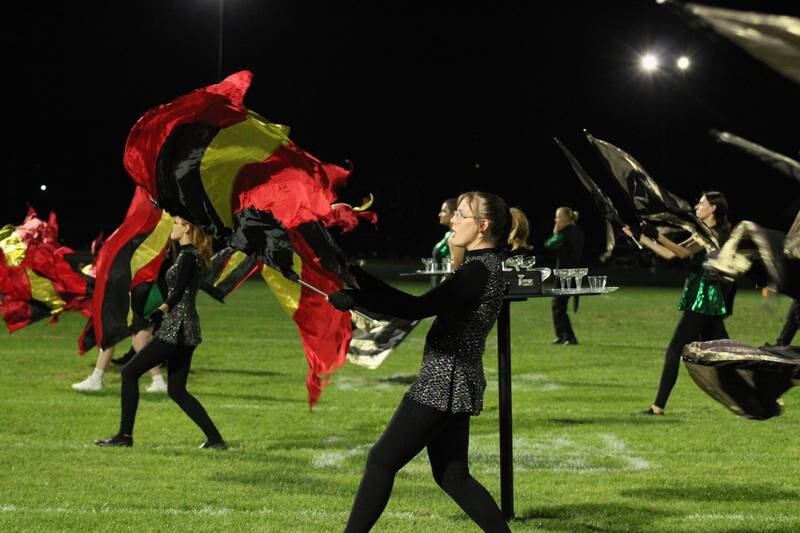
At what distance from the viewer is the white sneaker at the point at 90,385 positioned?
12.2 meters

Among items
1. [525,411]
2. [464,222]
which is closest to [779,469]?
[525,411]

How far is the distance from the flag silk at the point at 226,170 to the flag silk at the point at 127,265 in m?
4.16

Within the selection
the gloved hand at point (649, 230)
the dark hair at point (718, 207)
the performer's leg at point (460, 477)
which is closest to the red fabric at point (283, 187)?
the performer's leg at point (460, 477)

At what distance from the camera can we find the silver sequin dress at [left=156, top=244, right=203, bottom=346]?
884 centimetres

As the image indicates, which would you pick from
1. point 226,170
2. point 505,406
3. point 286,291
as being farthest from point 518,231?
point 226,170

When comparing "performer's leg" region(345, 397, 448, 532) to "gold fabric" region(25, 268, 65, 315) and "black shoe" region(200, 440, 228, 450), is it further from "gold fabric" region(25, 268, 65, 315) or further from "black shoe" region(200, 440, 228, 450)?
"gold fabric" region(25, 268, 65, 315)

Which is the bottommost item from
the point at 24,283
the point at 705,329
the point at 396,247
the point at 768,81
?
the point at 396,247

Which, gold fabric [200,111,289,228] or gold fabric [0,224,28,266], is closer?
gold fabric [200,111,289,228]

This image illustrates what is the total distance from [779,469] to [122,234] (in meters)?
5.25

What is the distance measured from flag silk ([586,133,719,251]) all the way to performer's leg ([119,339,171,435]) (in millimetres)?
4608

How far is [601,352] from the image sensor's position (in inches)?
661

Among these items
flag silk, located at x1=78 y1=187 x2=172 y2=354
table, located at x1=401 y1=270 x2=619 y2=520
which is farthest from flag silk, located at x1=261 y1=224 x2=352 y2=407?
flag silk, located at x1=78 y1=187 x2=172 y2=354

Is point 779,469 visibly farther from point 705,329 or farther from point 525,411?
point 525,411

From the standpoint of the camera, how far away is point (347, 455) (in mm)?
8789
